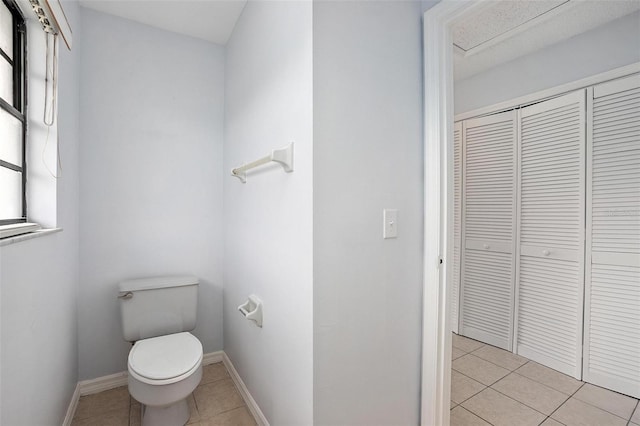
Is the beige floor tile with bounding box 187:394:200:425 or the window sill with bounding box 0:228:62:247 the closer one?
the window sill with bounding box 0:228:62:247

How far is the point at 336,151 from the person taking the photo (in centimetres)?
116

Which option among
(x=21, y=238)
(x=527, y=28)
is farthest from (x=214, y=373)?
(x=527, y=28)

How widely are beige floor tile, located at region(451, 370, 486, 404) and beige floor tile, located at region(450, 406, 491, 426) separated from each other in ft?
0.30

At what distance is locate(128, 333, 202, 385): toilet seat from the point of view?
4.66ft

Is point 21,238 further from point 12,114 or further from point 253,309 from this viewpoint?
point 253,309

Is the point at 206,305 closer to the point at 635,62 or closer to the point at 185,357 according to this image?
the point at 185,357

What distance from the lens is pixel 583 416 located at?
5.69ft

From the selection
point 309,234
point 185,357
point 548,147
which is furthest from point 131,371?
point 548,147

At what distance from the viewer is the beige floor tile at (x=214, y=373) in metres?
2.06

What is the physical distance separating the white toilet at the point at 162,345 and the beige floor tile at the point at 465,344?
2122 millimetres

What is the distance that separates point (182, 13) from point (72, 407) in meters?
2.43

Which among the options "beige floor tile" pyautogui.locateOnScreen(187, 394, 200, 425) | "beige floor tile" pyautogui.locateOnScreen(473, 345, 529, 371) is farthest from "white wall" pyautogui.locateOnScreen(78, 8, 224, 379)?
"beige floor tile" pyautogui.locateOnScreen(473, 345, 529, 371)

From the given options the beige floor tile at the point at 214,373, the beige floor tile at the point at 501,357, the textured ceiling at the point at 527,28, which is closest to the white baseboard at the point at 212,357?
the beige floor tile at the point at 214,373

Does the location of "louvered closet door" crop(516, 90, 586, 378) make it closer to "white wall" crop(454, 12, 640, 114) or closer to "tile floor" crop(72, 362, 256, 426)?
"white wall" crop(454, 12, 640, 114)
